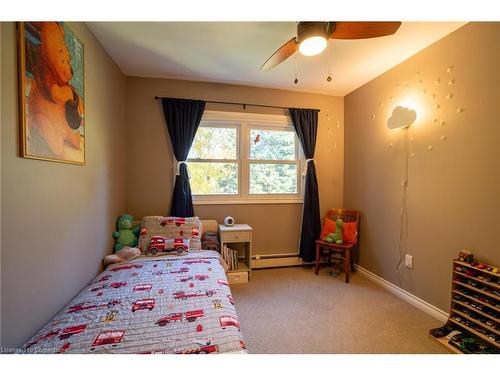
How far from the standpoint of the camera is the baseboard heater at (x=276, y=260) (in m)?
3.07

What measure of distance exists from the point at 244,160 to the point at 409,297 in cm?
241

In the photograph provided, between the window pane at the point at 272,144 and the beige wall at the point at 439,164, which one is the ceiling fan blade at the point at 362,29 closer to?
the beige wall at the point at 439,164

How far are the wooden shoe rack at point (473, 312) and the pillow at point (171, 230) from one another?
7.37 feet

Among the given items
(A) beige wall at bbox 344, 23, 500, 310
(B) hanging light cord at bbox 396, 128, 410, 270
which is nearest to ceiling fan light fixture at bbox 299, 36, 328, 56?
(A) beige wall at bbox 344, 23, 500, 310

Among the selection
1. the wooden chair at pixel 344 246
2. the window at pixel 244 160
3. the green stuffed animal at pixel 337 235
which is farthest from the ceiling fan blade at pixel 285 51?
the wooden chair at pixel 344 246

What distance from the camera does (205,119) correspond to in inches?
114

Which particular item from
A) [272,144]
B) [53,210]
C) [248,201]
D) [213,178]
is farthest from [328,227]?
[53,210]

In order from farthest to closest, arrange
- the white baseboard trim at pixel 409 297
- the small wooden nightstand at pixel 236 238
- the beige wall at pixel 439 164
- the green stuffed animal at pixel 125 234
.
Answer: the small wooden nightstand at pixel 236 238 < the green stuffed animal at pixel 125 234 < the white baseboard trim at pixel 409 297 < the beige wall at pixel 439 164

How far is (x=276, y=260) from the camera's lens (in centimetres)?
312

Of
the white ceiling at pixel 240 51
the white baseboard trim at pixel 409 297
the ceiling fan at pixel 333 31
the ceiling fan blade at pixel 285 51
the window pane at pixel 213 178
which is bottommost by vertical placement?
the white baseboard trim at pixel 409 297

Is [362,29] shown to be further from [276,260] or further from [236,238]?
[276,260]

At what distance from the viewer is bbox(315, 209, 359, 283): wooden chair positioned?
8.73 ft
